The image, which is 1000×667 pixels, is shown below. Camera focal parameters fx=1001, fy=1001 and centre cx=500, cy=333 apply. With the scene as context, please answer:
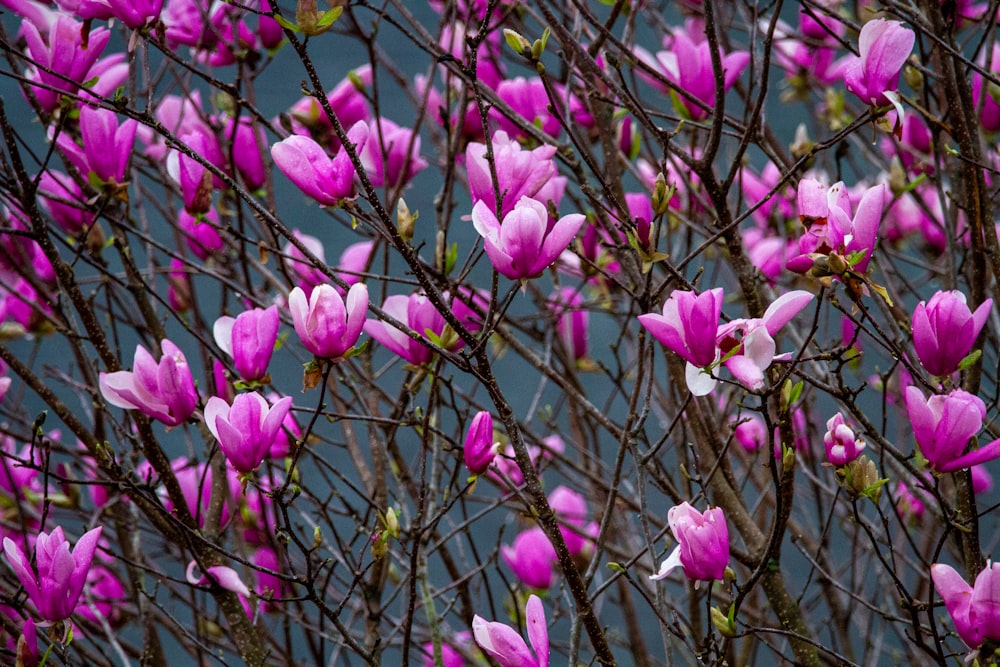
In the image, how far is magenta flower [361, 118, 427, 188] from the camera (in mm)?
1328

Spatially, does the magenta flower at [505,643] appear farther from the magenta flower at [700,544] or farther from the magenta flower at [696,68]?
the magenta flower at [696,68]

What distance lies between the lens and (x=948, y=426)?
0.80 meters

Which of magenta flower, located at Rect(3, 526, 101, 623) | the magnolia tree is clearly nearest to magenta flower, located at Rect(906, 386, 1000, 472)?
the magnolia tree

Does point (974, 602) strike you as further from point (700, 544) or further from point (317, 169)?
point (317, 169)

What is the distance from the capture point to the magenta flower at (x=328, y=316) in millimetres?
825

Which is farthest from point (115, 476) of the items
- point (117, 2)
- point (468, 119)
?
point (468, 119)

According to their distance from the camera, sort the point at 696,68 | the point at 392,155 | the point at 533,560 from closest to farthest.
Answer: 1. the point at 696,68
2. the point at 392,155
3. the point at 533,560

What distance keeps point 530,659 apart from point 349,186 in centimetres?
42

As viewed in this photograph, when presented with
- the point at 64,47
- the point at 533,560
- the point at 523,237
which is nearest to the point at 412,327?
the point at 523,237

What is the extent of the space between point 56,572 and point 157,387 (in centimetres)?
18

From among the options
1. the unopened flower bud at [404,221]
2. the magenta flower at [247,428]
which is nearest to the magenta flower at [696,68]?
the unopened flower bud at [404,221]

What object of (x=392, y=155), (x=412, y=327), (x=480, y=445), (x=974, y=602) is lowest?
(x=974, y=602)

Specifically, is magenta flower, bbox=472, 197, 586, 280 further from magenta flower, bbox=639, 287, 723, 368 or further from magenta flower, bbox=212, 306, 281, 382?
magenta flower, bbox=212, 306, 281, 382

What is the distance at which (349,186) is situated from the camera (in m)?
0.86
